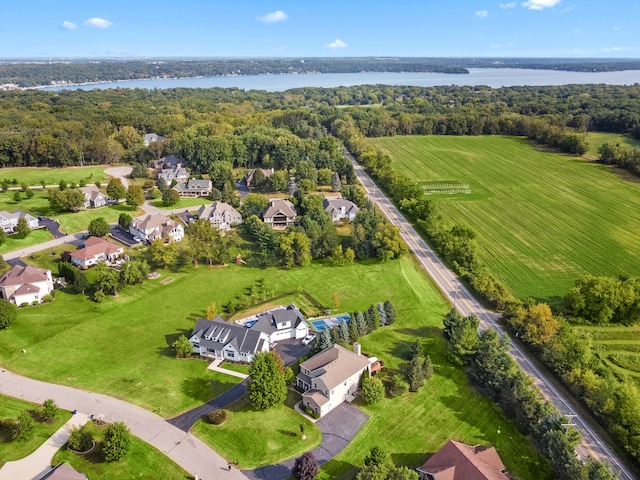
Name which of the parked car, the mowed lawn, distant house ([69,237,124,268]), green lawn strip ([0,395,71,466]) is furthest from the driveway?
distant house ([69,237,124,268])

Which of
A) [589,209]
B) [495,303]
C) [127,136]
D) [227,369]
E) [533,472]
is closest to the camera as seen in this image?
[533,472]

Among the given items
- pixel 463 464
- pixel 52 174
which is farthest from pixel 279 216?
pixel 52 174

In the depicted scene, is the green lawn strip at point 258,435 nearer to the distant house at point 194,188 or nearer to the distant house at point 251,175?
the distant house at point 194,188

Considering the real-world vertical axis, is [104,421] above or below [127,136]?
below

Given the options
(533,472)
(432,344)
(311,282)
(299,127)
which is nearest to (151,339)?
(311,282)

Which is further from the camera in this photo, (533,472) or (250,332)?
(250,332)

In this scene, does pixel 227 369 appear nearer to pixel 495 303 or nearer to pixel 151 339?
pixel 151 339
